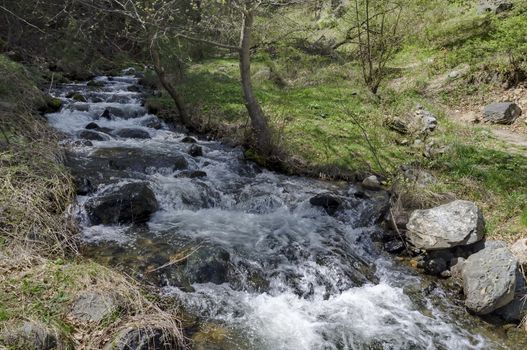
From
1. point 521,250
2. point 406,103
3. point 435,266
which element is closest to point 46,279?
point 435,266

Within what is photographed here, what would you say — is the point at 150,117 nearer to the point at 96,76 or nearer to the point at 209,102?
the point at 209,102

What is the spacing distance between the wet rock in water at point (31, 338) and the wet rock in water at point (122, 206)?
12.1ft

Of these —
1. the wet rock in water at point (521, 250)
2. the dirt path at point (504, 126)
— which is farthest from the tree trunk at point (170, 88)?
the wet rock in water at point (521, 250)

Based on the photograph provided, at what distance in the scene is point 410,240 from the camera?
715 centimetres

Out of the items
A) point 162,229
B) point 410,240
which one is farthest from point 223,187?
point 410,240

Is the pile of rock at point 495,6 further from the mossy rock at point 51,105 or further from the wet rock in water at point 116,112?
the mossy rock at point 51,105

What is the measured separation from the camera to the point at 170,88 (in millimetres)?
12875

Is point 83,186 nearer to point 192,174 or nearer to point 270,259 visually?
point 192,174

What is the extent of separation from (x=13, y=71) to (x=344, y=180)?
Result: 9105 millimetres

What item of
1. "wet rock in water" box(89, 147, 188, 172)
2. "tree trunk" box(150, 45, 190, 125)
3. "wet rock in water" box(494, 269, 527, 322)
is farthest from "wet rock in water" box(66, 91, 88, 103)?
"wet rock in water" box(494, 269, 527, 322)

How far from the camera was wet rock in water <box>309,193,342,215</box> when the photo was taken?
333 inches

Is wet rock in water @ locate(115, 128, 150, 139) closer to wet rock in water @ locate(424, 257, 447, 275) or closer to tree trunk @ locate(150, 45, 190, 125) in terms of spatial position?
tree trunk @ locate(150, 45, 190, 125)

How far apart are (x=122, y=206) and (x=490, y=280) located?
617 cm

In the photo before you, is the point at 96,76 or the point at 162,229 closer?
the point at 162,229
